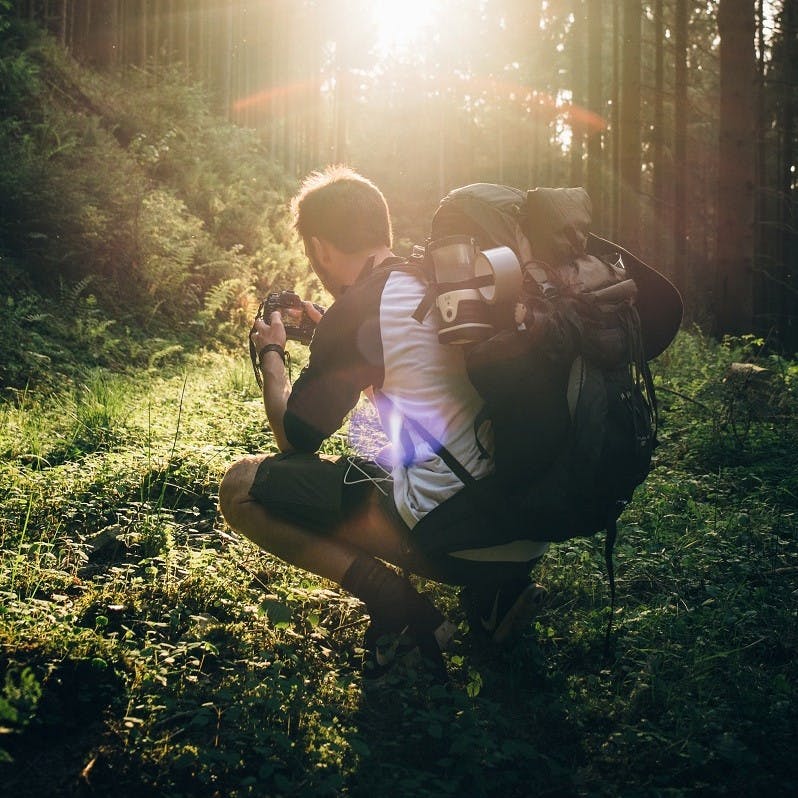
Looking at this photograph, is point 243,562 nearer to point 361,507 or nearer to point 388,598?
point 361,507

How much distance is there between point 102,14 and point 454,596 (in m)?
19.4

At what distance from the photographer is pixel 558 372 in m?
2.77

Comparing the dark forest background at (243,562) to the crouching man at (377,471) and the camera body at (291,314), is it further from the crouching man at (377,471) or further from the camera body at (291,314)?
the camera body at (291,314)

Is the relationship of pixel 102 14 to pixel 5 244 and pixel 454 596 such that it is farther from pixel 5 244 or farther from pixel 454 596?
pixel 454 596

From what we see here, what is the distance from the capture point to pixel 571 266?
2969mm

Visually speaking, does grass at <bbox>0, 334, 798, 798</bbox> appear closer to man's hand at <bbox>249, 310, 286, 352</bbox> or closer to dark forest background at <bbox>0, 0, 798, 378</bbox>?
man's hand at <bbox>249, 310, 286, 352</bbox>

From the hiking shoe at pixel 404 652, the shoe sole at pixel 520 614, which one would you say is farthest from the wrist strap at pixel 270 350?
the shoe sole at pixel 520 614

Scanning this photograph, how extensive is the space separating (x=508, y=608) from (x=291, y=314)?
5.80 ft

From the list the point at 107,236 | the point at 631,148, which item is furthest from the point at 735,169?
the point at 107,236

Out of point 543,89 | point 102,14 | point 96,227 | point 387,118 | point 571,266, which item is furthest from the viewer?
point 387,118

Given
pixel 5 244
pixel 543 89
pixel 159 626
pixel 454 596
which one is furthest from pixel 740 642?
pixel 543 89

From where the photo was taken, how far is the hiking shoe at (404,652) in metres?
3.05

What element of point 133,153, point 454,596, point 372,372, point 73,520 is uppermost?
point 133,153

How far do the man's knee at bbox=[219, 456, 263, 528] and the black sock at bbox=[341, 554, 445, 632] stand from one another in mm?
604
